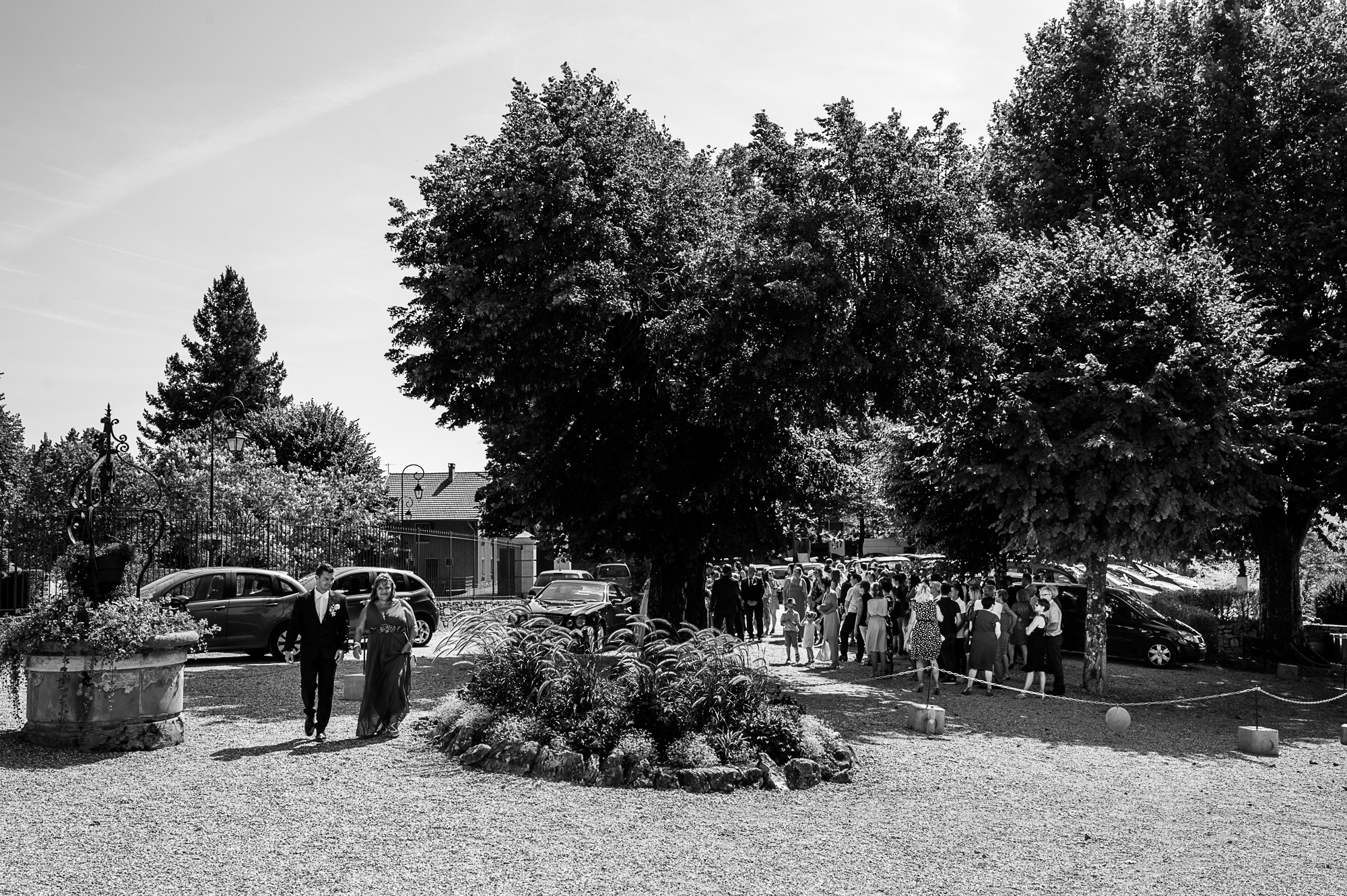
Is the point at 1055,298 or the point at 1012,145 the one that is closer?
the point at 1055,298

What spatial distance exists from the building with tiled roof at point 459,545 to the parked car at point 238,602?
55.4 feet

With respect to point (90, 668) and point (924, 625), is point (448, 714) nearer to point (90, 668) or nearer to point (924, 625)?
point (90, 668)

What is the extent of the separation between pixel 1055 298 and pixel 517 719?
37.8ft

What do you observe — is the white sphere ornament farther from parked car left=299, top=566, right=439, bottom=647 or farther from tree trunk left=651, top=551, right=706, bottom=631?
parked car left=299, top=566, right=439, bottom=647

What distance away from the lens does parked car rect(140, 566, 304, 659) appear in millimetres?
18641

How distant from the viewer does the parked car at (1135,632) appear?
22.7 metres

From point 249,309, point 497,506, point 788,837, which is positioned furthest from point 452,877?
point 249,309

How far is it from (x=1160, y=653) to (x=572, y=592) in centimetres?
1318

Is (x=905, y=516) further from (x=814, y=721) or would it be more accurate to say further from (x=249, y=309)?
(x=249, y=309)

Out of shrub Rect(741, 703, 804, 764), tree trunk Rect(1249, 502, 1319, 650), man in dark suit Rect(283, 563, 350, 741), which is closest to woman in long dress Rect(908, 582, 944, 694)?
tree trunk Rect(1249, 502, 1319, 650)

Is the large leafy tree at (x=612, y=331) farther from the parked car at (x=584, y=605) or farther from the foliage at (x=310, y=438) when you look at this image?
the foliage at (x=310, y=438)

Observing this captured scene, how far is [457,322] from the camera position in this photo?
1748cm

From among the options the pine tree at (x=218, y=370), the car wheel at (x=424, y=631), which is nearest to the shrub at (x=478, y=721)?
the car wheel at (x=424, y=631)

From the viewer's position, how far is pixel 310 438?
49906 mm
